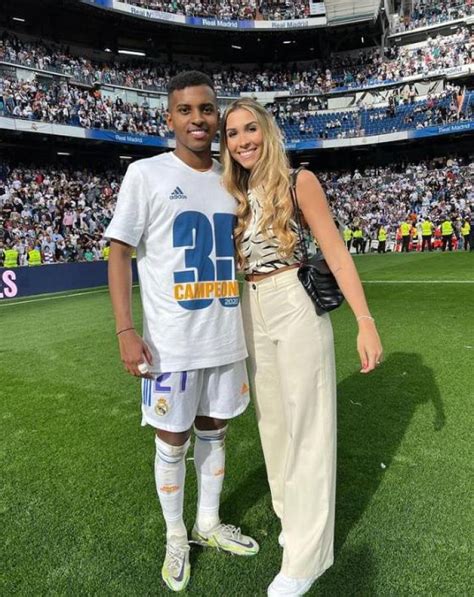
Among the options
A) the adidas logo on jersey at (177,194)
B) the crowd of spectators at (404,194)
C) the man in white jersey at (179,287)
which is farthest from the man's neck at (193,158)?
the crowd of spectators at (404,194)

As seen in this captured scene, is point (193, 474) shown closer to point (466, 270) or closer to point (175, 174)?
point (175, 174)

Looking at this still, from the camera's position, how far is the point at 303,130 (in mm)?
35812

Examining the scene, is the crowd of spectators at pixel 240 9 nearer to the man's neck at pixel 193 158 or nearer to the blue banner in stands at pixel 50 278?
the blue banner in stands at pixel 50 278

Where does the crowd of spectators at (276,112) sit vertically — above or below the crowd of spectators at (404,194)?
above

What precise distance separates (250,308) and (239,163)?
2.14 feet

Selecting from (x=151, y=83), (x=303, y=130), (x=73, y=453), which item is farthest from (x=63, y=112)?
(x=73, y=453)

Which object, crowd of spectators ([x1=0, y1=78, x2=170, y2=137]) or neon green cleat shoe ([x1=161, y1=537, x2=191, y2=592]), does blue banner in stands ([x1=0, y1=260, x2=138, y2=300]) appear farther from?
crowd of spectators ([x1=0, y1=78, x2=170, y2=137])

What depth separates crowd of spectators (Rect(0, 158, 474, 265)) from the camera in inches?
827

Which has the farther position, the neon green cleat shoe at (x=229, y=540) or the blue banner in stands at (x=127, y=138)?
the blue banner in stands at (x=127, y=138)

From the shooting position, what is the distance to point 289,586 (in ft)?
6.59

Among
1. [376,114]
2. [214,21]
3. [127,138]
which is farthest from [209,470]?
[214,21]

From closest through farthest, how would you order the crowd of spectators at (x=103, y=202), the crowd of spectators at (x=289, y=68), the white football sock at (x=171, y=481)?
the white football sock at (x=171, y=481) < the crowd of spectators at (x=103, y=202) < the crowd of spectators at (x=289, y=68)

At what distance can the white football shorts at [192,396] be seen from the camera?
83.9 inches

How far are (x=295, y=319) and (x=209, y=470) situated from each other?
0.92m
